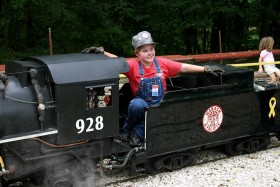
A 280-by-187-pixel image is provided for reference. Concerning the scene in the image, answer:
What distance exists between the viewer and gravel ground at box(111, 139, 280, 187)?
5.87 meters

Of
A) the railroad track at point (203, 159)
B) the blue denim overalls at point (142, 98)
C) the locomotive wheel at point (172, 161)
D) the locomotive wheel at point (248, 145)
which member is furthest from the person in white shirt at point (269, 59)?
the blue denim overalls at point (142, 98)

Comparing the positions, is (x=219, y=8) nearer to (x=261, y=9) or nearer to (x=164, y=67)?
(x=261, y=9)

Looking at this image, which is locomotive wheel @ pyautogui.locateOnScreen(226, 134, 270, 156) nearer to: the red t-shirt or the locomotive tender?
the locomotive tender

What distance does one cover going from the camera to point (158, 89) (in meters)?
5.91

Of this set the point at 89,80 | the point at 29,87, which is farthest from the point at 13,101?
the point at 89,80

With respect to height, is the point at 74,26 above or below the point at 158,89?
above

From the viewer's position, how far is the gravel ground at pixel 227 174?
587 cm

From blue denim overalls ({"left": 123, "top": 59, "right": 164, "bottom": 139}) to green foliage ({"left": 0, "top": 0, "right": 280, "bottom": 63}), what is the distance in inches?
329

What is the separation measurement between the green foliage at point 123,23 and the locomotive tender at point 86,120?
866 cm

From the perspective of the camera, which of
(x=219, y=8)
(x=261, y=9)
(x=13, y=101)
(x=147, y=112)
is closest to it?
(x=13, y=101)

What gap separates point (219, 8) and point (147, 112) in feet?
38.2

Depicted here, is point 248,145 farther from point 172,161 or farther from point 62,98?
point 62,98

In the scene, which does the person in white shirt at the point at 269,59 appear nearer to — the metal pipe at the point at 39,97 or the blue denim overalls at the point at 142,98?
the blue denim overalls at the point at 142,98

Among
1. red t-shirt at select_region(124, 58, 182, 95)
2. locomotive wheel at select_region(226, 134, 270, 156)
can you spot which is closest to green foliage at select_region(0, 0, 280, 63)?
red t-shirt at select_region(124, 58, 182, 95)
